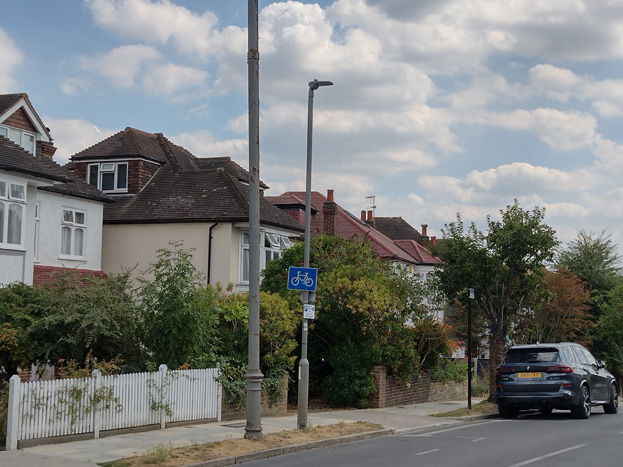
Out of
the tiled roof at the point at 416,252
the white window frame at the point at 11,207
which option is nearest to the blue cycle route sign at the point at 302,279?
the white window frame at the point at 11,207

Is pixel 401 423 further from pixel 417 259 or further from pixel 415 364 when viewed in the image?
pixel 417 259

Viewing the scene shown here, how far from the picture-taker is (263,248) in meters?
31.0

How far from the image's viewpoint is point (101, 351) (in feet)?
53.6

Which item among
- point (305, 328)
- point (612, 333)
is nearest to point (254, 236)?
point (305, 328)

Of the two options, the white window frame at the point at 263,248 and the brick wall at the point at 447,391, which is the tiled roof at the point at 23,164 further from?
the brick wall at the point at 447,391

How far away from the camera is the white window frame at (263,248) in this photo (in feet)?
98.3

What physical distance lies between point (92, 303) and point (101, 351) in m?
1.21

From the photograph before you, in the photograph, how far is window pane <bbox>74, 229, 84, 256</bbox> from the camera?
27516 millimetres

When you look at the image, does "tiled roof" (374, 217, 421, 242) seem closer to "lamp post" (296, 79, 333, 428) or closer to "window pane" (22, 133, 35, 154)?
"window pane" (22, 133, 35, 154)

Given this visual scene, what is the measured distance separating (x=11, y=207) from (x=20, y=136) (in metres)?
5.71

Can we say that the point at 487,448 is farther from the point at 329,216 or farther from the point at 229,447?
the point at 329,216

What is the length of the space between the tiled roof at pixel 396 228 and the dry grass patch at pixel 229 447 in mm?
56777

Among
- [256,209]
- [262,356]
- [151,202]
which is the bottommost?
[262,356]

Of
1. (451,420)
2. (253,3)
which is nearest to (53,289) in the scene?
(253,3)
